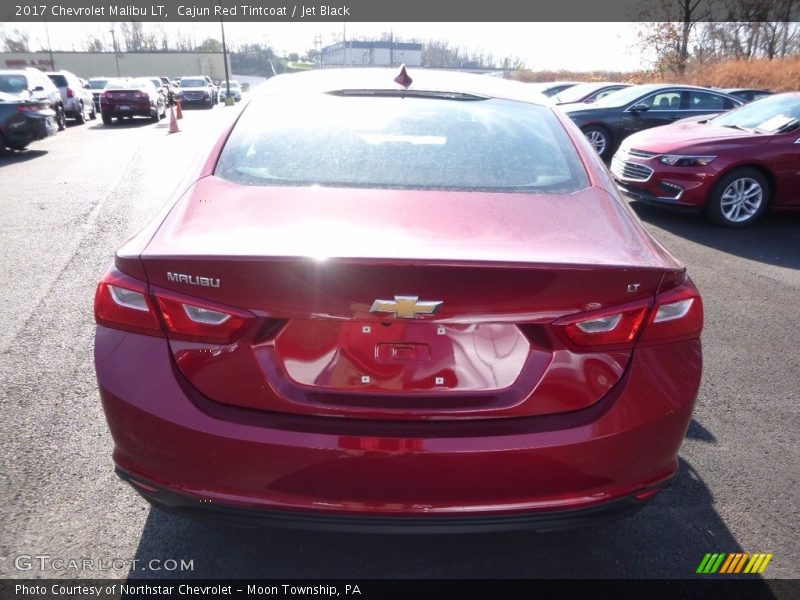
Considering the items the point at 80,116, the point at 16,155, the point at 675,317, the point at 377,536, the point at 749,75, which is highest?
the point at 749,75

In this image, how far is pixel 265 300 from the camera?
169 cm

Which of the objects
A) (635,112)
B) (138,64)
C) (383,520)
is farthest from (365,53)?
(138,64)

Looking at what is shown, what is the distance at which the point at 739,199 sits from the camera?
7.53m

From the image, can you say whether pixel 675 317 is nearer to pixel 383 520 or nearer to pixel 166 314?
pixel 383 520

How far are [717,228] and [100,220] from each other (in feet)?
24.0

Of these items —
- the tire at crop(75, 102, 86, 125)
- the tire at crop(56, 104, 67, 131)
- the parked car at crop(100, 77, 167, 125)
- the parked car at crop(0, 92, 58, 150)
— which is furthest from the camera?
the tire at crop(75, 102, 86, 125)

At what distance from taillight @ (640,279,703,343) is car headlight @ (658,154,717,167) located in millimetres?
6283

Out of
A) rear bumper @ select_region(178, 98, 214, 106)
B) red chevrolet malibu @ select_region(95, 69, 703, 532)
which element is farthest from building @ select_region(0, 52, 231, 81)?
red chevrolet malibu @ select_region(95, 69, 703, 532)

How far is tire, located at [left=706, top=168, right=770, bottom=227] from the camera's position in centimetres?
745

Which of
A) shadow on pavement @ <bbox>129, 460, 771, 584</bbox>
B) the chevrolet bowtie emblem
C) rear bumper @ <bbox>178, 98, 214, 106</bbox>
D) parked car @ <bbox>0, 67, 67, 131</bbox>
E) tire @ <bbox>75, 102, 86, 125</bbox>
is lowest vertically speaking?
rear bumper @ <bbox>178, 98, 214, 106</bbox>

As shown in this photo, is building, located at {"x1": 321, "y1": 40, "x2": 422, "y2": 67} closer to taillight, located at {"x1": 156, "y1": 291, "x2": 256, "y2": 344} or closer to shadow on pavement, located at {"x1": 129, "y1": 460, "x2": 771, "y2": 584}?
shadow on pavement, located at {"x1": 129, "y1": 460, "x2": 771, "y2": 584}

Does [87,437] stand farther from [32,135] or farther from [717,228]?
[32,135]

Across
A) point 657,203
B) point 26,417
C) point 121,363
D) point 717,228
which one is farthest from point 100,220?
point 717,228

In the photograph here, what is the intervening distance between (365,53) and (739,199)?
33.1 m
